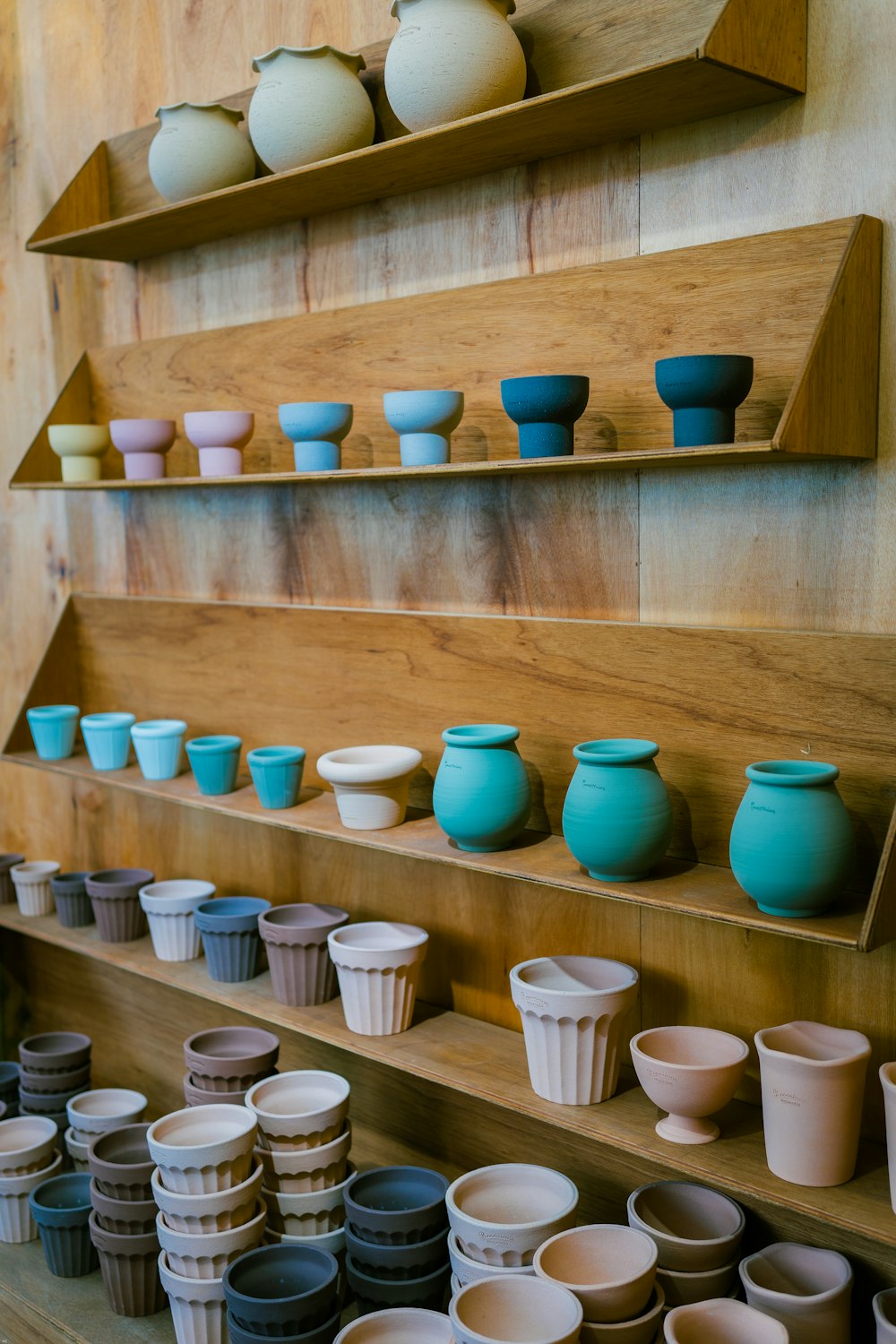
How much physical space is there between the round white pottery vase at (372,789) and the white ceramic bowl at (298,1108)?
40cm

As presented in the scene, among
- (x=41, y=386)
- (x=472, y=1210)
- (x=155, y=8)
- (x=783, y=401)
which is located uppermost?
(x=155, y=8)

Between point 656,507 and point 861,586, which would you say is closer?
point 861,586

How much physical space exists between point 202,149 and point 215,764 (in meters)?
0.96

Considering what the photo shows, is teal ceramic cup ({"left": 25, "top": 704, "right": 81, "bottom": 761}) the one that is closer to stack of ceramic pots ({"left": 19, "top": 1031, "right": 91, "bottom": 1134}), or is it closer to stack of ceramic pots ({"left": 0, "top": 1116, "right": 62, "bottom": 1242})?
stack of ceramic pots ({"left": 19, "top": 1031, "right": 91, "bottom": 1134})

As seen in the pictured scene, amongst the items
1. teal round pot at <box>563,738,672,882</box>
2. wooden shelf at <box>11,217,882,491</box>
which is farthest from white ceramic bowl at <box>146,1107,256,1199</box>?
wooden shelf at <box>11,217,882,491</box>

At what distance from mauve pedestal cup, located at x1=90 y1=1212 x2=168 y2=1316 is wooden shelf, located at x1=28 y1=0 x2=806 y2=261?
1.52 m

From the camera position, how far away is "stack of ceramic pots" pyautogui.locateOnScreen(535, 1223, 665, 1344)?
1.34 meters

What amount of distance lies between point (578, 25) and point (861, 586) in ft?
2.64

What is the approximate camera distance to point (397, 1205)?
1.71 m

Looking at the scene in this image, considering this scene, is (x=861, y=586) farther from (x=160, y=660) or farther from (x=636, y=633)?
(x=160, y=660)

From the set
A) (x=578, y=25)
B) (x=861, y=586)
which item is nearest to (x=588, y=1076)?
(x=861, y=586)

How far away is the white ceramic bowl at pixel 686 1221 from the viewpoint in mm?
1417

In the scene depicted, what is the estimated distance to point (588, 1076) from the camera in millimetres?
1535

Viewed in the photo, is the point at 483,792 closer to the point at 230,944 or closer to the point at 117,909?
the point at 230,944
